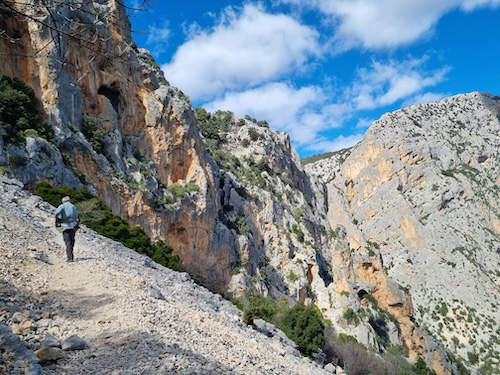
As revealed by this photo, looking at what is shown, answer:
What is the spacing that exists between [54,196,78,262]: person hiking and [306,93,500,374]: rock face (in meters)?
42.6

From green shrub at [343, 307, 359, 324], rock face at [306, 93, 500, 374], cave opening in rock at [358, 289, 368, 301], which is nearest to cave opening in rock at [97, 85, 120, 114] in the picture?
green shrub at [343, 307, 359, 324]

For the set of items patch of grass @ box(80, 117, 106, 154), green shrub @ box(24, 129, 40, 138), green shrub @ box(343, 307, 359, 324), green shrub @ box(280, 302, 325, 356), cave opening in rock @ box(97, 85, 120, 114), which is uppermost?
cave opening in rock @ box(97, 85, 120, 114)

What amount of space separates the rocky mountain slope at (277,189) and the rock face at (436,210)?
0.23 m

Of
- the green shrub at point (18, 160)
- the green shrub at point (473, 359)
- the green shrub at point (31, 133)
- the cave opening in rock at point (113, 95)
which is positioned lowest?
the green shrub at point (473, 359)

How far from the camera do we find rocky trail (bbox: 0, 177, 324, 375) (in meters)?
4.72

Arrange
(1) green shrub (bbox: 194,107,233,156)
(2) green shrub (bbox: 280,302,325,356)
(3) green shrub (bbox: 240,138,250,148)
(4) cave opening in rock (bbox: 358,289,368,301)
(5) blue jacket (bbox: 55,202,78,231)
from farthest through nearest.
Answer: (3) green shrub (bbox: 240,138,250,148), (1) green shrub (bbox: 194,107,233,156), (4) cave opening in rock (bbox: 358,289,368,301), (2) green shrub (bbox: 280,302,325,356), (5) blue jacket (bbox: 55,202,78,231)

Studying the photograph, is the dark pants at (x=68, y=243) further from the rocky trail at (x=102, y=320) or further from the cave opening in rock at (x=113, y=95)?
the cave opening in rock at (x=113, y=95)

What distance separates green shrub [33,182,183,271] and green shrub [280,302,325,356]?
6639 mm

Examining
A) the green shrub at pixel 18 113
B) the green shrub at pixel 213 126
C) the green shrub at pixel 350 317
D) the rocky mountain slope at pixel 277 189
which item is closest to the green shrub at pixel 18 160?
the rocky mountain slope at pixel 277 189

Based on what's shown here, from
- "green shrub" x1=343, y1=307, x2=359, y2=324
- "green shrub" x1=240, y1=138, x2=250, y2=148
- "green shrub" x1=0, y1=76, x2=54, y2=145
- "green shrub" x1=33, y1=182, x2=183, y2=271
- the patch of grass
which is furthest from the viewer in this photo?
"green shrub" x1=240, y1=138, x2=250, y2=148

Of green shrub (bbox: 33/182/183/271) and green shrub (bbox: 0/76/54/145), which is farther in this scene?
green shrub (bbox: 0/76/54/145)

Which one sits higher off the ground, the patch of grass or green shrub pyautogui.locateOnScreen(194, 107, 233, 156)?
green shrub pyautogui.locateOnScreen(194, 107, 233, 156)

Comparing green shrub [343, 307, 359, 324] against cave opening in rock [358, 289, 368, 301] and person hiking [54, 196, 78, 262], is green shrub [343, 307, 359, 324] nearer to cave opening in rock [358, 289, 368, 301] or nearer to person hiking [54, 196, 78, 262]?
cave opening in rock [358, 289, 368, 301]

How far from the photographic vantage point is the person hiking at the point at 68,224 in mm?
9133
